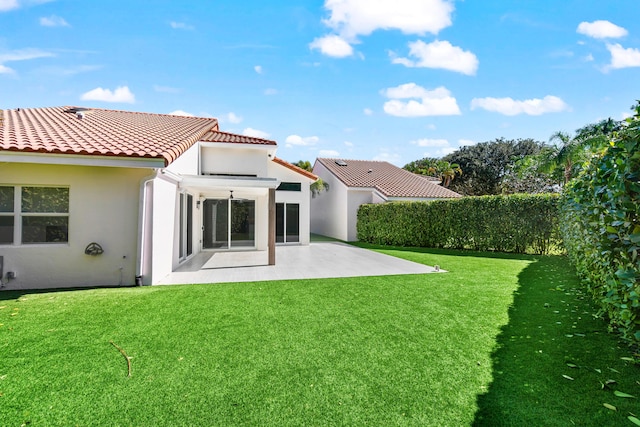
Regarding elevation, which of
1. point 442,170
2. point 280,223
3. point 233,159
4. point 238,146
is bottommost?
point 280,223

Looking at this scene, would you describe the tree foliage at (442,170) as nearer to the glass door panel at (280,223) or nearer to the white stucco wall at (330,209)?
the white stucco wall at (330,209)

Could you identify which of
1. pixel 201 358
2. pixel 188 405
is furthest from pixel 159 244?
pixel 188 405

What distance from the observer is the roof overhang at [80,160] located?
836 cm

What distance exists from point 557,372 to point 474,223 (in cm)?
1576

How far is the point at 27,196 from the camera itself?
917 centimetres

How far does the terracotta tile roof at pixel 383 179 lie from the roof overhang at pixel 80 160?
714 inches

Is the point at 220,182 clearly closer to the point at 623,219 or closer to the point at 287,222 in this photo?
the point at 287,222

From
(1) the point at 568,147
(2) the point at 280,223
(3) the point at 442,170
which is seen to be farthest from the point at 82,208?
(3) the point at 442,170

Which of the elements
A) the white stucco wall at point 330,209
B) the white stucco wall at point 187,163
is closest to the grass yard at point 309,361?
the white stucco wall at point 187,163

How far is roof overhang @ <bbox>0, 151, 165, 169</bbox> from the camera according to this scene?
8359 millimetres

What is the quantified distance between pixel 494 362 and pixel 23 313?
902 cm

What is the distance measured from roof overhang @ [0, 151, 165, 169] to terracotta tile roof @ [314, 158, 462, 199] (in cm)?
1814

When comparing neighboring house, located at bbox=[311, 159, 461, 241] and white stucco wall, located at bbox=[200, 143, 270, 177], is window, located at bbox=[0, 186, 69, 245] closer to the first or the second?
white stucco wall, located at bbox=[200, 143, 270, 177]

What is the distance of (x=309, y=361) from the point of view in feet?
15.6
